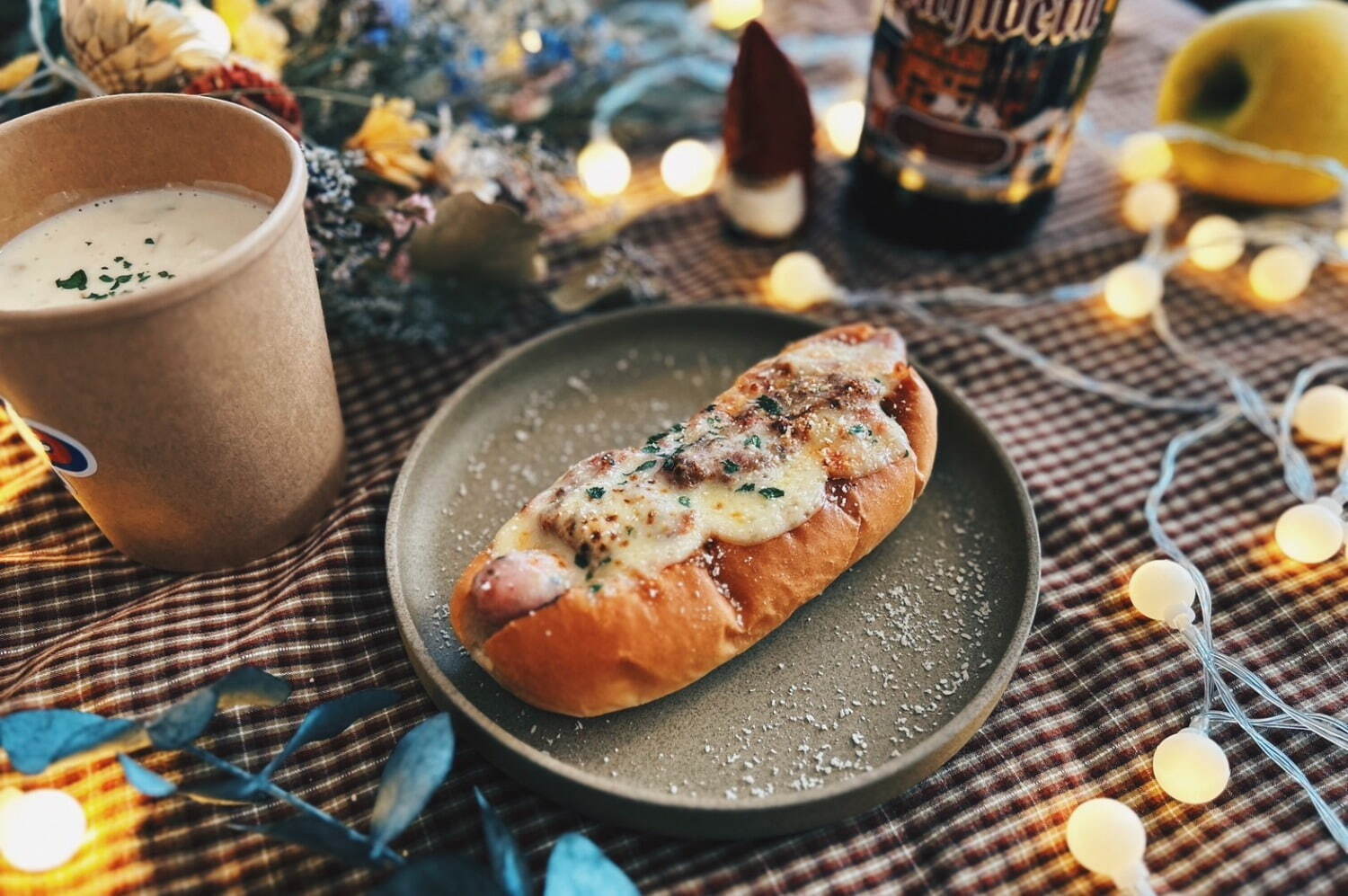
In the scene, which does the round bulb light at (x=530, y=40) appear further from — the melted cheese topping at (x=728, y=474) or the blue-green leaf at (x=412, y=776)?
the blue-green leaf at (x=412, y=776)

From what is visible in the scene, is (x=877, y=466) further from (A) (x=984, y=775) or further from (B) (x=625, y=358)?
(B) (x=625, y=358)

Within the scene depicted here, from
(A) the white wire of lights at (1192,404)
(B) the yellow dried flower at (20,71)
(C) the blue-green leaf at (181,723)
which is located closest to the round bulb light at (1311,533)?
(A) the white wire of lights at (1192,404)

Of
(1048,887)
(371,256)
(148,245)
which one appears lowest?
(1048,887)

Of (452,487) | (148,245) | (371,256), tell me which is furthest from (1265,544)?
(148,245)

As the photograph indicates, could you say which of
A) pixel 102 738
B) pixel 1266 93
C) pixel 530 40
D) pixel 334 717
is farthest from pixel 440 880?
pixel 1266 93

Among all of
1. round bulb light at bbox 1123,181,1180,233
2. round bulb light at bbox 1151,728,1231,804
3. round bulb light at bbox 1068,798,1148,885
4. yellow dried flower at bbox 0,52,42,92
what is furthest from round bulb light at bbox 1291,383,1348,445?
→ yellow dried flower at bbox 0,52,42,92

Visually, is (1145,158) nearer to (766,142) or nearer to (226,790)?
(766,142)
